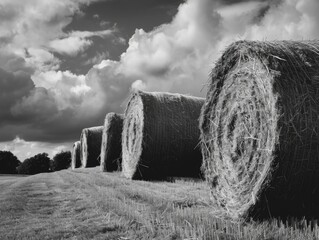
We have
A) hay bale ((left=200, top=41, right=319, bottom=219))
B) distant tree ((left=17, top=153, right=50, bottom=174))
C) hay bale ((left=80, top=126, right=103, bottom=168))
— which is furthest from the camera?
distant tree ((left=17, top=153, right=50, bottom=174))

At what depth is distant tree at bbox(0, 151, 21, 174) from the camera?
3071 inches

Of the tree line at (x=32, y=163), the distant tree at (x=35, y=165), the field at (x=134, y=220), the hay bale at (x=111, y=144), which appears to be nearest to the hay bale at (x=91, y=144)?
the hay bale at (x=111, y=144)

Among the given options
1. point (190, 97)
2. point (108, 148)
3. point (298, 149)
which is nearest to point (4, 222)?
point (298, 149)

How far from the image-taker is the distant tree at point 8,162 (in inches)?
3071

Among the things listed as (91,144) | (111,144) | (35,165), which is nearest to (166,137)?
(111,144)

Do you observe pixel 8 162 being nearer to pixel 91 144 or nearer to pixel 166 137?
pixel 91 144

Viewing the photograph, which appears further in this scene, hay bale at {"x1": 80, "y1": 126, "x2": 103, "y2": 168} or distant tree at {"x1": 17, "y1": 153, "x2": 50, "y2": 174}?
distant tree at {"x1": 17, "y1": 153, "x2": 50, "y2": 174}

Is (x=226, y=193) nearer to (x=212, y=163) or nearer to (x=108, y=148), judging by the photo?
(x=212, y=163)

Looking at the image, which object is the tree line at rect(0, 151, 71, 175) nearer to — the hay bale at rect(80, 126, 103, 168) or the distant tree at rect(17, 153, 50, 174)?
the distant tree at rect(17, 153, 50, 174)

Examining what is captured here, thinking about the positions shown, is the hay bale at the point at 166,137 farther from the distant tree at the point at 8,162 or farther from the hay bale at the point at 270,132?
the distant tree at the point at 8,162

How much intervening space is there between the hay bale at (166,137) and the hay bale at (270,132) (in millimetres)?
4263

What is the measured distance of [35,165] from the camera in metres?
80.4

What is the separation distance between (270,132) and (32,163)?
81069mm

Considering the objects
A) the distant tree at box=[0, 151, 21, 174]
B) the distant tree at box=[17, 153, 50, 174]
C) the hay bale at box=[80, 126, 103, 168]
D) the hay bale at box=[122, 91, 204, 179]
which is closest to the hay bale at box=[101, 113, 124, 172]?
the hay bale at box=[122, 91, 204, 179]
